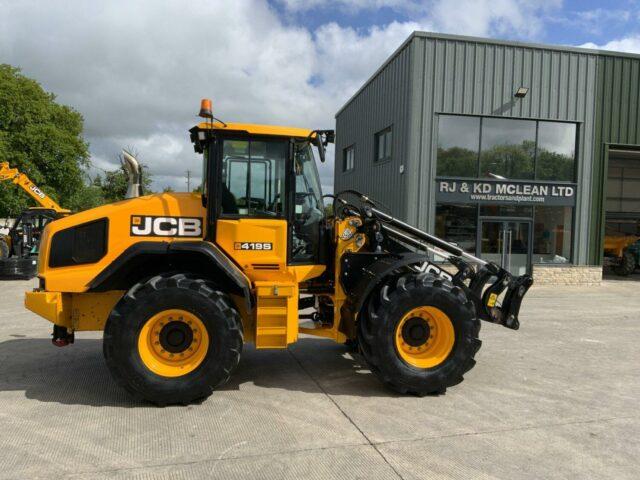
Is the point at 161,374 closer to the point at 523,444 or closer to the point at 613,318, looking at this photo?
the point at 523,444

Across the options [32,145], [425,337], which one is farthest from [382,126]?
[32,145]

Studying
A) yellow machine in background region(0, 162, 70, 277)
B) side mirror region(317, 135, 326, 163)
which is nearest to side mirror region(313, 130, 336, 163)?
side mirror region(317, 135, 326, 163)

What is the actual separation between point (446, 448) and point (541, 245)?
13.1 m

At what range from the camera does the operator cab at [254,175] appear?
496 centimetres

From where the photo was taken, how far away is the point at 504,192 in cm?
1487

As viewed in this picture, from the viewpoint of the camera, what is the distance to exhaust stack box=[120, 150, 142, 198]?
17.7 feet

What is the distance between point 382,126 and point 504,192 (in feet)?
14.8

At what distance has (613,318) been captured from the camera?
32.2 ft

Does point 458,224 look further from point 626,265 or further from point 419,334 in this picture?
point 419,334

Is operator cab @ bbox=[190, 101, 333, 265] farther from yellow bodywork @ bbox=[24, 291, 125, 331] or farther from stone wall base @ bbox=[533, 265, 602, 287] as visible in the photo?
stone wall base @ bbox=[533, 265, 602, 287]

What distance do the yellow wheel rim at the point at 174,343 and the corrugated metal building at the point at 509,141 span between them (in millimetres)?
10577

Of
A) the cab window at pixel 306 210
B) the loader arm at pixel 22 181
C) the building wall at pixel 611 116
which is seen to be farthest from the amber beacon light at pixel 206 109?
the building wall at pixel 611 116

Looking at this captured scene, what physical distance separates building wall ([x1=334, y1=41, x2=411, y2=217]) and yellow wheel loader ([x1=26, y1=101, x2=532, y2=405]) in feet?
32.1

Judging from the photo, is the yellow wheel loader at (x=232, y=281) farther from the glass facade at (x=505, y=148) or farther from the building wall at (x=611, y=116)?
the building wall at (x=611, y=116)
